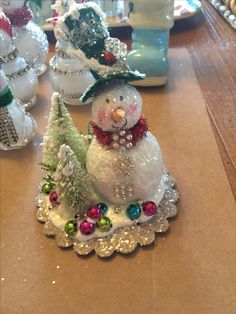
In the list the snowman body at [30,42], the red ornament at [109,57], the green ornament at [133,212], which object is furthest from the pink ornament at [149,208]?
the snowman body at [30,42]

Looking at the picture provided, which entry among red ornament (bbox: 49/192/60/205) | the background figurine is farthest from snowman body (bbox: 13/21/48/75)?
red ornament (bbox: 49/192/60/205)

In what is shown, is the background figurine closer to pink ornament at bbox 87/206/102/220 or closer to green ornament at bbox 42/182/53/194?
green ornament at bbox 42/182/53/194

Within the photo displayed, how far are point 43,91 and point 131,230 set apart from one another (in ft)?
1.70

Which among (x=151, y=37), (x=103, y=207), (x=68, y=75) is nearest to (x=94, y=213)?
(x=103, y=207)

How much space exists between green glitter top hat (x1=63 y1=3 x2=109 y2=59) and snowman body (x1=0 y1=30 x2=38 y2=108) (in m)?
0.35

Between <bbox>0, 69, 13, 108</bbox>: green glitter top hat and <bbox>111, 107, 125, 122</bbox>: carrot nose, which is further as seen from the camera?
<bbox>0, 69, 13, 108</bbox>: green glitter top hat

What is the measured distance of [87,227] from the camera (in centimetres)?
64

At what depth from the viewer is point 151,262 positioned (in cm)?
63

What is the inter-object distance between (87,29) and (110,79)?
68 mm

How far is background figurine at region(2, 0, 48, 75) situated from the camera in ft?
3.15

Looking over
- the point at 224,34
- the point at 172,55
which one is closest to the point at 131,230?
the point at 172,55

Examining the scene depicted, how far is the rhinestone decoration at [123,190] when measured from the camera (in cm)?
63

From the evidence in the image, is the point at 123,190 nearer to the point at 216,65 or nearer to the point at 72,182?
the point at 72,182

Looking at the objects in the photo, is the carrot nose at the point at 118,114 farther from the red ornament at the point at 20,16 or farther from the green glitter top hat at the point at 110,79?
the red ornament at the point at 20,16
